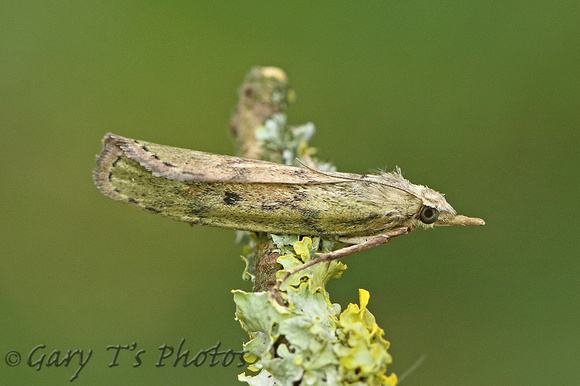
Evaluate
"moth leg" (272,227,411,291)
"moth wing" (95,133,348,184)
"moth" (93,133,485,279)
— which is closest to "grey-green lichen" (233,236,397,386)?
"moth leg" (272,227,411,291)

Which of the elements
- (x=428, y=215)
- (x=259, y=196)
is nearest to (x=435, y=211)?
(x=428, y=215)

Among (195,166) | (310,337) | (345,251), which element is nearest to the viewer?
(310,337)

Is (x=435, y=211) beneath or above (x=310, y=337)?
above

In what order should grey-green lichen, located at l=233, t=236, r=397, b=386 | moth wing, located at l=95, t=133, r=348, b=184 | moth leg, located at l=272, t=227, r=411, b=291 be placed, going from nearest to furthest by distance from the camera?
grey-green lichen, located at l=233, t=236, r=397, b=386
moth leg, located at l=272, t=227, r=411, b=291
moth wing, located at l=95, t=133, r=348, b=184

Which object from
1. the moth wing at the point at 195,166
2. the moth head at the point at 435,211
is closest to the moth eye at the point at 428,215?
the moth head at the point at 435,211

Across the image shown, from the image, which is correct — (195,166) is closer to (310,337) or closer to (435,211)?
Result: (310,337)

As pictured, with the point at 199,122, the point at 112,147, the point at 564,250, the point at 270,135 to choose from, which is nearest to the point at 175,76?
the point at 199,122

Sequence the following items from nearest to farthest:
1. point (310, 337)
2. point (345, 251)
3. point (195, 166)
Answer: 1. point (310, 337)
2. point (345, 251)
3. point (195, 166)

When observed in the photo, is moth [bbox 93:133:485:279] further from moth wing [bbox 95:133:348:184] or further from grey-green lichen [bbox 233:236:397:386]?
grey-green lichen [bbox 233:236:397:386]

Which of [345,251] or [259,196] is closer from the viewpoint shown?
[345,251]

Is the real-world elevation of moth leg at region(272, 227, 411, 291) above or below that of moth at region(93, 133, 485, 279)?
below
